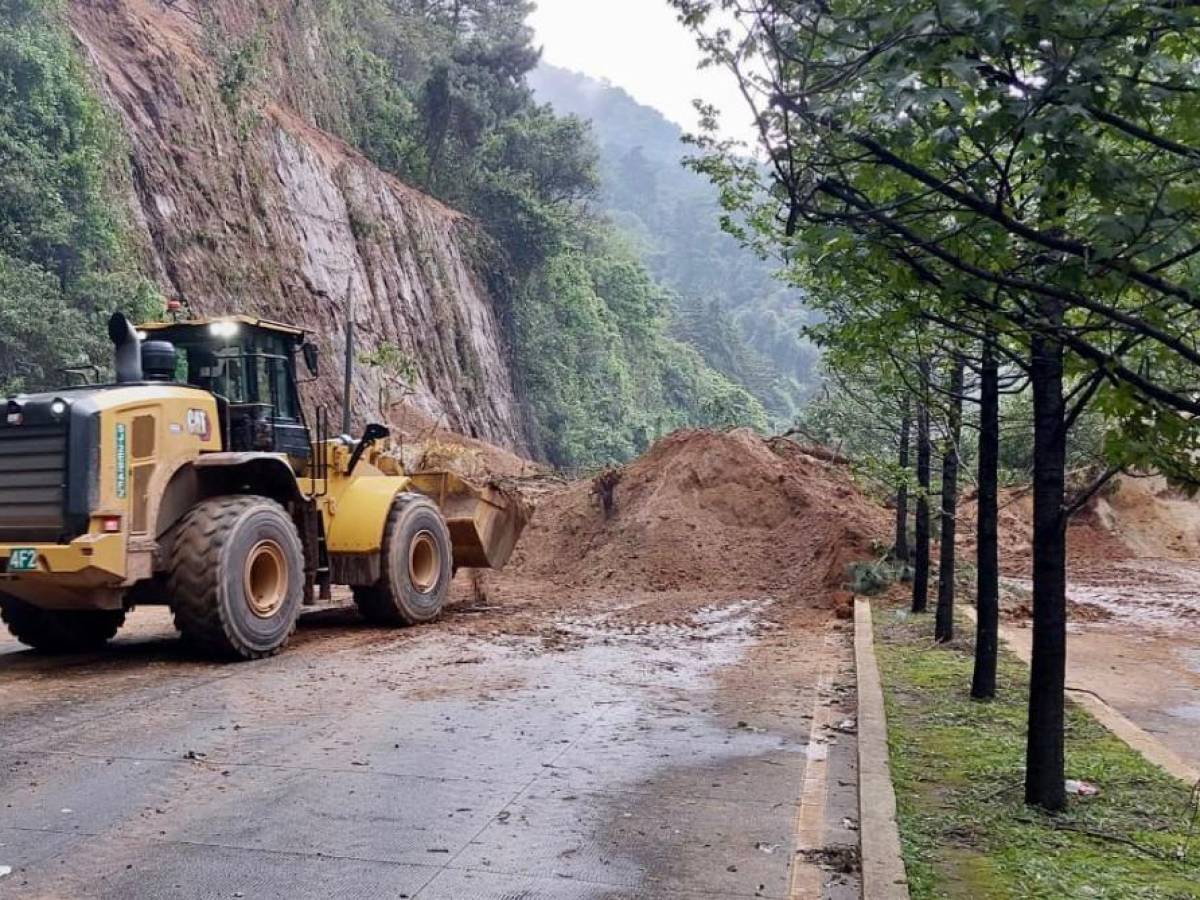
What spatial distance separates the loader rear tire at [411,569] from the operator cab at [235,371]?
1.59 metres

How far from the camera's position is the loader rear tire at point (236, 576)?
9203mm

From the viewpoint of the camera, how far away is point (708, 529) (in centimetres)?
1917

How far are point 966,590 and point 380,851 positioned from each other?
41.9ft

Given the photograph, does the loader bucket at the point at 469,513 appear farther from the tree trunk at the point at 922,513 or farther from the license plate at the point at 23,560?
the license plate at the point at 23,560

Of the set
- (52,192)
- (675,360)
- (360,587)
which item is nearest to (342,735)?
(360,587)

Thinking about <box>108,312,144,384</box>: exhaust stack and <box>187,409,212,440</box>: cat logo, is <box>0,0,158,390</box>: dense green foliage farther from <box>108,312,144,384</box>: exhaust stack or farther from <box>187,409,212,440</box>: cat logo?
<box>187,409,212,440</box>: cat logo

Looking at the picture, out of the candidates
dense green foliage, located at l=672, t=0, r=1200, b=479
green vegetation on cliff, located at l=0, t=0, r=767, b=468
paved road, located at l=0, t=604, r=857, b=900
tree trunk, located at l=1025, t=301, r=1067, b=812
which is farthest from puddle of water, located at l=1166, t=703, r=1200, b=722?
green vegetation on cliff, located at l=0, t=0, r=767, b=468

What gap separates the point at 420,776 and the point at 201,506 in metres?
4.44

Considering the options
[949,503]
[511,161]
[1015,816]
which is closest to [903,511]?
[949,503]

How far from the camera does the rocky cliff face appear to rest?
2817 cm

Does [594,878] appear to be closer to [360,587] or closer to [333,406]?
[360,587]

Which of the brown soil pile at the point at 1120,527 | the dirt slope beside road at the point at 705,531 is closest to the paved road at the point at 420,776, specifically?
the dirt slope beside road at the point at 705,531

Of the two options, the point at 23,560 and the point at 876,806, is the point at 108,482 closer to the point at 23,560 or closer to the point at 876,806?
the point at 23,560

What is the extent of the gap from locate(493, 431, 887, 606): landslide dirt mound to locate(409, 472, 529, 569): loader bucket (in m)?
2.07
